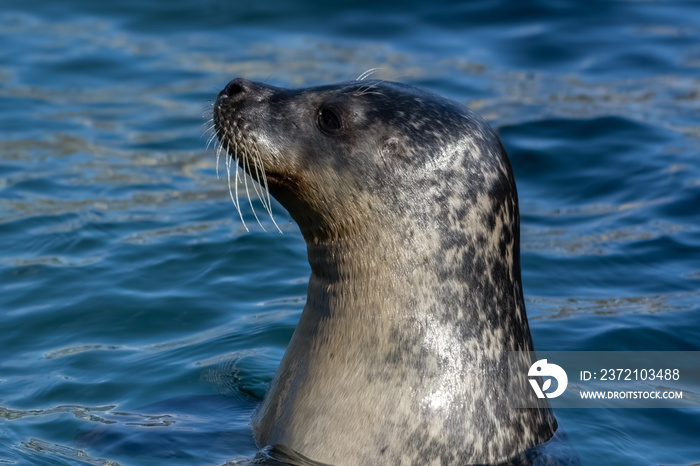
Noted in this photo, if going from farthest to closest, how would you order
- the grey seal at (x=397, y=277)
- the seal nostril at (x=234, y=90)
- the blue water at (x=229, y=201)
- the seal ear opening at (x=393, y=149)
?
the blue water at (x=229, y=201)
the seal nostril at (x=234, y=90)
the seal ear opening at (x=393, y=149)
the grey seal at (x=397, y=277)

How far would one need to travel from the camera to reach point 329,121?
5.24m

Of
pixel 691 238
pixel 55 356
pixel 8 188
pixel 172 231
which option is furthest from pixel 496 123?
pixel 55 356

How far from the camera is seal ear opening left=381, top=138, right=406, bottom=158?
5098mm

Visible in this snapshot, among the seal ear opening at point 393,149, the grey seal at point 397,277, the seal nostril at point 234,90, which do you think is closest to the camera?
the grey seal at point 397,277

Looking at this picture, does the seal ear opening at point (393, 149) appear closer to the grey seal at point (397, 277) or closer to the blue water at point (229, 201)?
the grey seal at point (397, 277)

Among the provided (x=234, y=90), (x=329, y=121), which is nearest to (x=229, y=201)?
(x=234, y=90)

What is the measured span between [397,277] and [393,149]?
59cm

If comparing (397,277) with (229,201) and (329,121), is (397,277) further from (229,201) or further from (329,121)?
(229,201)

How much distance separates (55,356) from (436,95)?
2932 mm

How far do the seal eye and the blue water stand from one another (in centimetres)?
155

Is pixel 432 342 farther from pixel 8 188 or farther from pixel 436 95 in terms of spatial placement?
pixel 8 188

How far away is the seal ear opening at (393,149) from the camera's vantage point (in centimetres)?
510

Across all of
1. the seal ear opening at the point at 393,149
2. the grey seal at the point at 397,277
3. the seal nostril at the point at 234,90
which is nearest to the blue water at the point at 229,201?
the grey seal at the point at 397,277

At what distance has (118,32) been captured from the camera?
44.5ft
